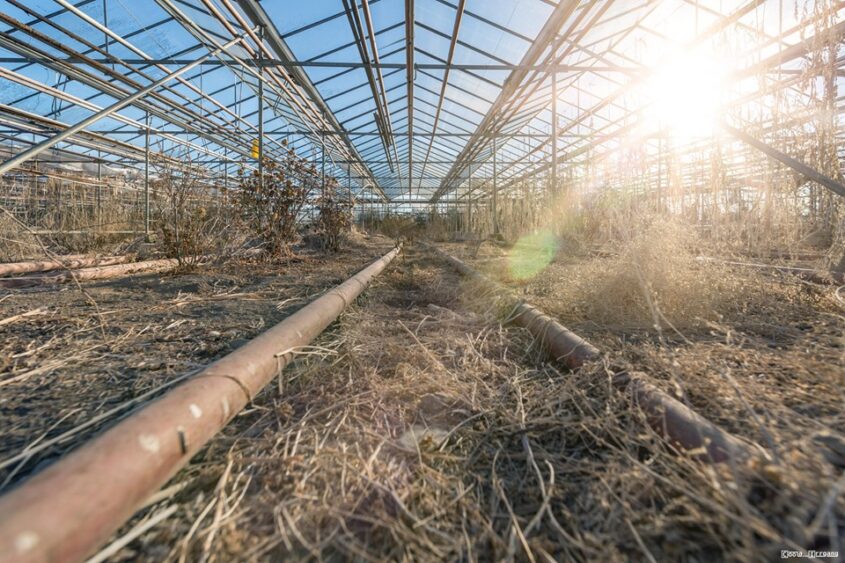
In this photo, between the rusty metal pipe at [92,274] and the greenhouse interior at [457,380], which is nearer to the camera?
the greenhouse interior at [457,380]

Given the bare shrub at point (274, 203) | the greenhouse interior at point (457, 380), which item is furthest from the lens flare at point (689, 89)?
the bare shrub at point (274, 203)

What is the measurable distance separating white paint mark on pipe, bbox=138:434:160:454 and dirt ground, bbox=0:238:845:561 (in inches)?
5.2

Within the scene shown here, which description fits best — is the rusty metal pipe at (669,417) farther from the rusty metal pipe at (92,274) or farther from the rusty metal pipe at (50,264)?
the rusty metal pipe at (50,264)

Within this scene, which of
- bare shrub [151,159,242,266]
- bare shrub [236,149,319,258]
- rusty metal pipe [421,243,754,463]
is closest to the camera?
rusty metal pipe [421,243,754,463]

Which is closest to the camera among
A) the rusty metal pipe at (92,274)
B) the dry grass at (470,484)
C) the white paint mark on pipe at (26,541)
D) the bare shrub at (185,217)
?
the white paint mark on pipe at (26,541)

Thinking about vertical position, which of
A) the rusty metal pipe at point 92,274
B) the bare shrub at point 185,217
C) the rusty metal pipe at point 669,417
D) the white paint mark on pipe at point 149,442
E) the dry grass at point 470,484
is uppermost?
the bare shrub at point 185,217

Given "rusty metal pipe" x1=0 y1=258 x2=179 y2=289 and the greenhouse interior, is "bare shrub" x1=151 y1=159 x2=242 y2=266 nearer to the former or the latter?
the greenhouse interior

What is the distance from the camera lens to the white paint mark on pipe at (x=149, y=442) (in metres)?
0.83

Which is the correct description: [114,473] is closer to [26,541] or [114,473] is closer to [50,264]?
[26,541]

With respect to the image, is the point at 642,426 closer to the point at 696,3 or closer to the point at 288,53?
the point at 696,3

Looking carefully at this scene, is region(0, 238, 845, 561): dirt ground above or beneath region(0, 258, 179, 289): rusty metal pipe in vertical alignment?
beneath

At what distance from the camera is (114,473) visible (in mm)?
744

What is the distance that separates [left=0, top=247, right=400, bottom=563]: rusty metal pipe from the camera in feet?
1.96

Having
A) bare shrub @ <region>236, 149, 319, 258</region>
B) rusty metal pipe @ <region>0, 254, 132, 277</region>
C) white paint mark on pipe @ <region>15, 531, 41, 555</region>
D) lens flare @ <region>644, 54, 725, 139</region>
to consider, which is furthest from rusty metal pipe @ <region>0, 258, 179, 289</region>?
lens flare @ <region>644, 54, 725, 139</region>
